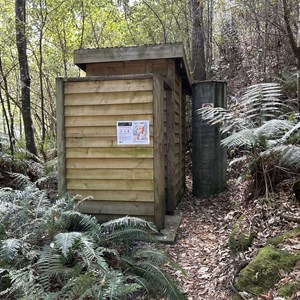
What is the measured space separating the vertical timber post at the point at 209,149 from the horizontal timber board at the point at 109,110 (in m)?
2.19

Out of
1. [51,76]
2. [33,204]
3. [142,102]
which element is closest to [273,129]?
[142,102]

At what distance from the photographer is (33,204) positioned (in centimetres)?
357

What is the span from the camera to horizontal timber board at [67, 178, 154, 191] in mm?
3995

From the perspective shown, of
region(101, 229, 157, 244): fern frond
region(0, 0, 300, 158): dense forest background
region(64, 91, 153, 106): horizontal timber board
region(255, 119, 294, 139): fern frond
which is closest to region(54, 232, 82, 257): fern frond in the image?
region(101, 229, 157, 244): fern frond

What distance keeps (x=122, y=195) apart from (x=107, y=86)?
4.81 ft

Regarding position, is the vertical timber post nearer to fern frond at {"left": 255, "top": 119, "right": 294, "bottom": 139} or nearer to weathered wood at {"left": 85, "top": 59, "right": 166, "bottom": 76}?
weathered wood at {"left": 85, "top": 59, "right": 166, "bottom": 76}

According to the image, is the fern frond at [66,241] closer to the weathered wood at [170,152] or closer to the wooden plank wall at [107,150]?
the wooden plank wall at [107,150]

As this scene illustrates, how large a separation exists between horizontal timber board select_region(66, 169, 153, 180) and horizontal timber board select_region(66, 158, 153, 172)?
0.04m

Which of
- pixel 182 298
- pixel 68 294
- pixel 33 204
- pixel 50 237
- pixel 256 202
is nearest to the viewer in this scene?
pixel 68 294

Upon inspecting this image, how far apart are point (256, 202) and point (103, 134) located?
219 cm

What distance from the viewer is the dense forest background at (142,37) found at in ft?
22.7

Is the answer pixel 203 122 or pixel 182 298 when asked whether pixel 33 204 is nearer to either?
pixel 182 298

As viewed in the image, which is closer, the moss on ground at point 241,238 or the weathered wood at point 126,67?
the moss on ground at point 241,238

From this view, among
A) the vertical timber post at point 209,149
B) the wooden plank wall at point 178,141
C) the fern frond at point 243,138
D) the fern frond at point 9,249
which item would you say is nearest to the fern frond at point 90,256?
the fern frond at point 9,249
